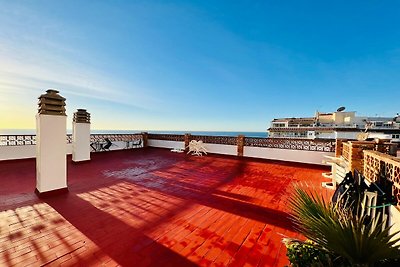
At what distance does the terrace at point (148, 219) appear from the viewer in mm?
1976

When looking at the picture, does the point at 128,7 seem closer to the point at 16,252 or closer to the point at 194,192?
the point at 194,192

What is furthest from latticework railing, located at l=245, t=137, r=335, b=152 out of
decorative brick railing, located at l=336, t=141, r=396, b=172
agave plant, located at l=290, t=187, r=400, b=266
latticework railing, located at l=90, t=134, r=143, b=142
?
latticework railing, located at l=90, t=134, r=143, b=142

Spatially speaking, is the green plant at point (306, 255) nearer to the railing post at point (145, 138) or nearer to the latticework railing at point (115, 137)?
the latticework railing at point (115, 137)

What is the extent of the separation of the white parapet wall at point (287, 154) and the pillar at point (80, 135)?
24.6ft

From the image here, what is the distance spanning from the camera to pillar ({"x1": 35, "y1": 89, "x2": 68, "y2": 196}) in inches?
140

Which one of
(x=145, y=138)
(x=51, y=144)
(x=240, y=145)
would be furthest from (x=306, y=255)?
(x=145, y=138)

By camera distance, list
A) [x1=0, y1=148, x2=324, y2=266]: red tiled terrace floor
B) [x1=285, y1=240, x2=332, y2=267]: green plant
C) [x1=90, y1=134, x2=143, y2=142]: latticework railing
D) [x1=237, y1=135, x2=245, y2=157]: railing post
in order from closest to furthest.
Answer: [x1=285, y1=240, x2=332, y2=267]: green plant, [x1=0, y1=148, x2=324, y2=266]: red tiled terrace floor, [x1=237, y1=135, x2=245, y2=157]: railing post, [x1=90, y1=134, x2=143, y2=142]: latticework railing

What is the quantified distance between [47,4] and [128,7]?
2361mm

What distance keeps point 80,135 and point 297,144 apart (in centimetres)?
964

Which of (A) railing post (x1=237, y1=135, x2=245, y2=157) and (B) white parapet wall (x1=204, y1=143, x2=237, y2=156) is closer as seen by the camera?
(A) railing post (x1=237, y1=135, x2=245, y2=157)

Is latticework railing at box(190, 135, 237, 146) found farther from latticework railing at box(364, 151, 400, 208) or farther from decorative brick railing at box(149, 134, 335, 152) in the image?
latticework railing at box(364, 151, 400, 208)

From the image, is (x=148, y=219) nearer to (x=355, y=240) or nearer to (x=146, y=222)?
(x=146, y=222)

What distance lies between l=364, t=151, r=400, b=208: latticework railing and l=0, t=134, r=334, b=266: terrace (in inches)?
54.4

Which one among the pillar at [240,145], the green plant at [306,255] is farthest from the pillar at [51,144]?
the pillar at [240,145]
